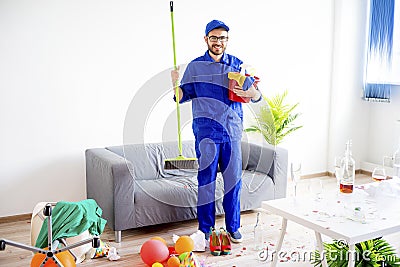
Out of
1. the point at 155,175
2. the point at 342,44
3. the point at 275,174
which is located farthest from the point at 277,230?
the point at 342,44

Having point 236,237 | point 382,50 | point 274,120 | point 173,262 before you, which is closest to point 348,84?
point 382,50

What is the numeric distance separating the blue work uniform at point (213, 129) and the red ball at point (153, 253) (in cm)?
53

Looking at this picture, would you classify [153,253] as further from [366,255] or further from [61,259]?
[366,255]

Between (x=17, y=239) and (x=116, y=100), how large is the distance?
1.41 metres

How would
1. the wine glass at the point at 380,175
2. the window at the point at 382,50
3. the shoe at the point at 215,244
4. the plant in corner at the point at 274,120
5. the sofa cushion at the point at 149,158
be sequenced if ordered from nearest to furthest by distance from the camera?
1. the wine glass at the point at 380,175
2. the shoe at the point at 215,244
3. the sofa cushion at the point at 149,158
4. the plant in corner at the point at 274,120
5. the window at the point at 382,50

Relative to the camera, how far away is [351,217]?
2432mm

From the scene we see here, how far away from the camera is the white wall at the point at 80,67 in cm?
377

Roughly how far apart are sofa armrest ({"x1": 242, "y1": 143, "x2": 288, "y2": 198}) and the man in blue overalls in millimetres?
688

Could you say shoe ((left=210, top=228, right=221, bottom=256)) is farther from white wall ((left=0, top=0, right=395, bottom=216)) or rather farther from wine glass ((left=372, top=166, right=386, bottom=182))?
white wall ((left=0, top=0, right=395, bottom=216))

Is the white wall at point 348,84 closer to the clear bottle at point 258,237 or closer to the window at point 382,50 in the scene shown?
the window at point 382,50

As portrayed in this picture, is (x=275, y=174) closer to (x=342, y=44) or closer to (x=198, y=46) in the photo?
(x=198, y=46)

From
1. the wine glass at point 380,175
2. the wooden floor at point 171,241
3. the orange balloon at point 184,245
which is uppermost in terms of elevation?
the wine glass at point 380,175

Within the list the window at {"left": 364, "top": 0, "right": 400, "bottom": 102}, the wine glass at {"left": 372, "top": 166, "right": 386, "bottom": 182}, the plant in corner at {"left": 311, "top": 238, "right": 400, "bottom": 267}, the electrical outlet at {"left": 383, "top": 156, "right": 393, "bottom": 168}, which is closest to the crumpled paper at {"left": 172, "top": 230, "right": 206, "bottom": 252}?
the plant in corner at {"left": 311, "top": 238, "right": 400, "bottom": 267}

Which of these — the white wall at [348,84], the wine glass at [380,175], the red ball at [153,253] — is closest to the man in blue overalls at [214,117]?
the red ball at [153,253]
